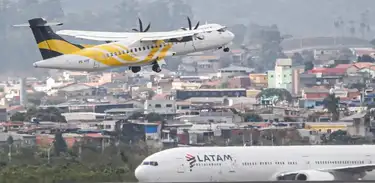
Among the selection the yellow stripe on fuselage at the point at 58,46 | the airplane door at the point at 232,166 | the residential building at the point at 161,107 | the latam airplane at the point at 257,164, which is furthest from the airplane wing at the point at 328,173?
the residential building at the point at 161,107

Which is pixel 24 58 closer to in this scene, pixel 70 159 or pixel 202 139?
pixel 202 139

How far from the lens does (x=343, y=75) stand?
15438cm

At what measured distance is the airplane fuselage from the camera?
2286 inches

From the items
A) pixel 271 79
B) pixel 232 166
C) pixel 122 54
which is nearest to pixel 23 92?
pixel 271 79

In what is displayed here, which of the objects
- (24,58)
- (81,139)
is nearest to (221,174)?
(81,139)

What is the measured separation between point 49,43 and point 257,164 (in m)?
11.7

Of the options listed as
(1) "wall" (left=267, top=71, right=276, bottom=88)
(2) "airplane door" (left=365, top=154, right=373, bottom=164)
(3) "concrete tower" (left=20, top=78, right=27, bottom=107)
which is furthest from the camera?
(1) "wall" (left=267, top=71, right=276, bottom=88)

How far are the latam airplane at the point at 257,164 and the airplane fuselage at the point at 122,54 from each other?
26.2 feet

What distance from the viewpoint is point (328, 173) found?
51.0 meters

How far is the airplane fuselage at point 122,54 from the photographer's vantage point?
5806cm

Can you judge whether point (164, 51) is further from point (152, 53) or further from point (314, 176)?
point (314, 176)

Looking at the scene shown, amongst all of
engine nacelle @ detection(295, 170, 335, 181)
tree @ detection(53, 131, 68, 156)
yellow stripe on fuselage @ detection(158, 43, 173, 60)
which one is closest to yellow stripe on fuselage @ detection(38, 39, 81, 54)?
yellow stripe on fuselage @ detection(158, 43, 173, 60)

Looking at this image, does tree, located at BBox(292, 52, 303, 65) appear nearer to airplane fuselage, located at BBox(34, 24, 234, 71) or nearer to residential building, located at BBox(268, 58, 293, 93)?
residential building, located at BBox(268, 58, 293, 93)

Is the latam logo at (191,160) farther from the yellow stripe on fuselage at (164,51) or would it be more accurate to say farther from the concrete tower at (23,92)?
the concrete tower at (23,92)
